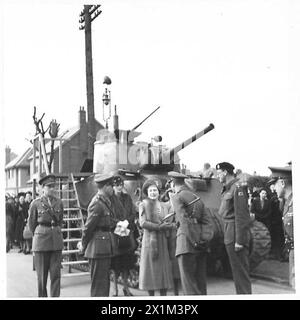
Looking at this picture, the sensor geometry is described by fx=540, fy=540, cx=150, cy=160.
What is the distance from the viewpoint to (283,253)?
7.64 meters

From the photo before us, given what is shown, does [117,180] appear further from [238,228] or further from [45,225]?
[238,228]

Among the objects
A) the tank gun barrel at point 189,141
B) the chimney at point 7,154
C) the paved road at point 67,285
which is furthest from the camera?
the tank gun barrel at point 189,141

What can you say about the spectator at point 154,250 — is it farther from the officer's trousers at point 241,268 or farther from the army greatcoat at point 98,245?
the officer's trousers at point 241,268

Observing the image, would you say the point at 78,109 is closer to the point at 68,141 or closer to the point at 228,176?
the point at 68,141

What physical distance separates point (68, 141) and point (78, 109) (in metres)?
0.53

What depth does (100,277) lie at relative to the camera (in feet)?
20.0

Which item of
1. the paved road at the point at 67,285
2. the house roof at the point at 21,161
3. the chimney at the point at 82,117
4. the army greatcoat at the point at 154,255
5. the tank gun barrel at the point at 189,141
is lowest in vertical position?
the paved road at the point at 67,285

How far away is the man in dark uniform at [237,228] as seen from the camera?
6.07 m

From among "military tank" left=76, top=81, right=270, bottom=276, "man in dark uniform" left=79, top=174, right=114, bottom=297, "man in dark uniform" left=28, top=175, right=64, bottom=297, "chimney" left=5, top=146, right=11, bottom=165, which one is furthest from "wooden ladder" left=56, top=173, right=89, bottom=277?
"man in dark uniform" left=79, top=174, right=114, bottom=297

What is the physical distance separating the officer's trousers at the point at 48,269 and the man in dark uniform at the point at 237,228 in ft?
6.67

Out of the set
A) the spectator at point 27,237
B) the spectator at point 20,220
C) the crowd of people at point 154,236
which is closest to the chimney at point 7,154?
the crowd of people at point 154,236

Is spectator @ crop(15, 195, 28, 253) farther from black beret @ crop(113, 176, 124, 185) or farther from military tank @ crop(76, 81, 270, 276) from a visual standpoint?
black beret @ crop(113, 176, 124, 185)

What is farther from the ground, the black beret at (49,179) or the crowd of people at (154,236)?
the black beret at (49,179)

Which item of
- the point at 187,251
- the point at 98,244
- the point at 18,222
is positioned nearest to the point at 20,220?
the point at 18,222
